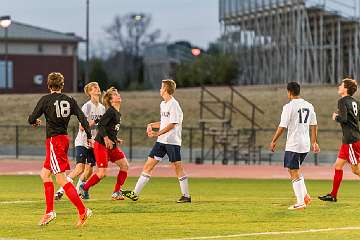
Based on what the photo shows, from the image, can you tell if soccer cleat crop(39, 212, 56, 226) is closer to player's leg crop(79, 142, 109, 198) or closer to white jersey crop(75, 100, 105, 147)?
player's leg crop(79, 142, 109, 198)

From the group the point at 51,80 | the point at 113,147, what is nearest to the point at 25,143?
the point at 113,147

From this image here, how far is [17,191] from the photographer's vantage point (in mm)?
21672

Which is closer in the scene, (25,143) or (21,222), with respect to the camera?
(21,222)

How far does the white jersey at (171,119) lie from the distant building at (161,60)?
7100 cm

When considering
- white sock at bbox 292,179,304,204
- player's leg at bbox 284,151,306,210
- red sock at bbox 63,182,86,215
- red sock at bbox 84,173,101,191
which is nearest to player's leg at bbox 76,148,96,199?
red sock at bbox 84,173,101,191

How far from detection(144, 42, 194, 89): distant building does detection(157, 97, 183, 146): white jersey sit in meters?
71.0

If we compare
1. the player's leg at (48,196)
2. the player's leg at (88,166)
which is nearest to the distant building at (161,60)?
the player's leg at (88,166)

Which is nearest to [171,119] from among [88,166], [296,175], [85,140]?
[85,140]

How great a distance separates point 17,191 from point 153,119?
1463 inches

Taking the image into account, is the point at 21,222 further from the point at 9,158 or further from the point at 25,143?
the point at 25,143

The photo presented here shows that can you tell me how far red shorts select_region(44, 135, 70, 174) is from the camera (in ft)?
44.5

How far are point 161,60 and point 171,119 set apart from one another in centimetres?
7738

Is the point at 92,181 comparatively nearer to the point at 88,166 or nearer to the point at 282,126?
the point at 88,166

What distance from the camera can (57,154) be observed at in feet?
44.6
